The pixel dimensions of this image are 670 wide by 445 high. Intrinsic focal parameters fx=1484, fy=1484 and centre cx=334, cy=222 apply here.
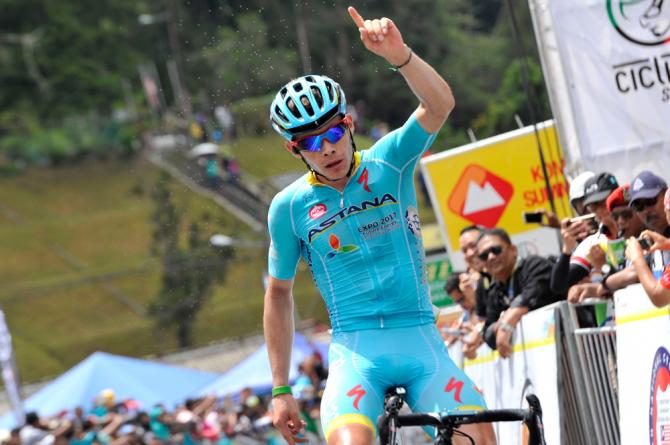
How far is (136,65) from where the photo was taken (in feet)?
335

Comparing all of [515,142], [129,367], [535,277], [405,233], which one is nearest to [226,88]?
[129,367]

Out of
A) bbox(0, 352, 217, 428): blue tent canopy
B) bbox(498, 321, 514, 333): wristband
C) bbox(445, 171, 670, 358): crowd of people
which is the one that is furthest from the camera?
bbox(0, 352, 217, 428): blue tent canopy

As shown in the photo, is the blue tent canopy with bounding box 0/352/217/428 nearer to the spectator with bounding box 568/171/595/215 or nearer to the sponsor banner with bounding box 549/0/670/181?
the sponsor banner with bounding box 549/0/670/181

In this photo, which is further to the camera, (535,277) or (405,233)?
(535,277)

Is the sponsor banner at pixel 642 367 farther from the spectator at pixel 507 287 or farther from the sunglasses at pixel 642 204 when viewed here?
the spectator at pixel 507 287

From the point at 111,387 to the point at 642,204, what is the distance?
2040cm

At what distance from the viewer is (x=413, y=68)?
647cm

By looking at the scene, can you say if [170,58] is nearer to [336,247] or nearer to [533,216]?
[533,216]

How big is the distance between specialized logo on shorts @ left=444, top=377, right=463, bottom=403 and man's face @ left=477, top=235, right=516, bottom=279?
377 cm

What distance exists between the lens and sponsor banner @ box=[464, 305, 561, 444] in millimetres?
8914

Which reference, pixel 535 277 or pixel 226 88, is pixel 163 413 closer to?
pixel 535 277

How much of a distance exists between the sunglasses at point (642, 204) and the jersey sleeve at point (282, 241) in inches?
87.2

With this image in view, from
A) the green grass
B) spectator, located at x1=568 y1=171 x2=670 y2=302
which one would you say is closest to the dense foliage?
the green grass

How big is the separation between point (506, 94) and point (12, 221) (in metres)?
27.3
